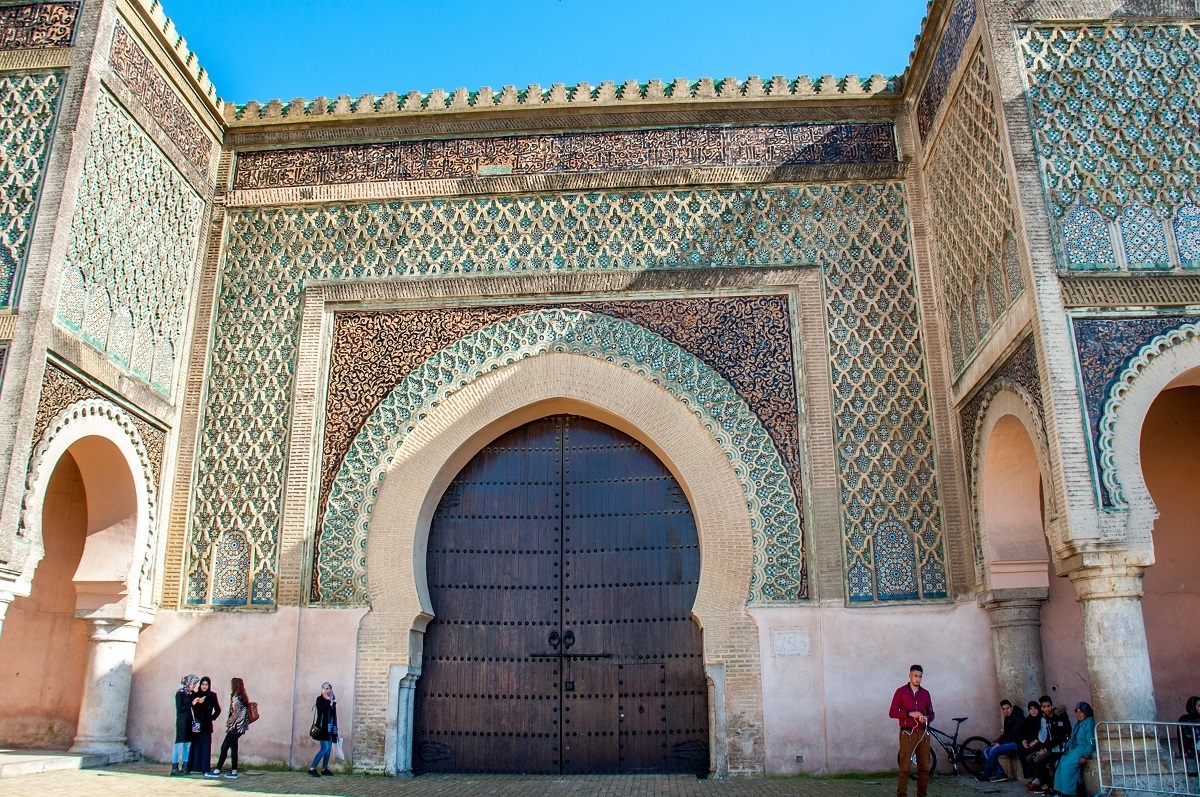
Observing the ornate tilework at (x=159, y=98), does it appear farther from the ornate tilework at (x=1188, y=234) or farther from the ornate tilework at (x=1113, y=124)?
the ornate tilework at (x=1188, y=234)

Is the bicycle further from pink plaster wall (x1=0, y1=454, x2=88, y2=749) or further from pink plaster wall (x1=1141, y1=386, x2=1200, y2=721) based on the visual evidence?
pink plaster wall (x1=0, y1=454, x2=88, y2=749)

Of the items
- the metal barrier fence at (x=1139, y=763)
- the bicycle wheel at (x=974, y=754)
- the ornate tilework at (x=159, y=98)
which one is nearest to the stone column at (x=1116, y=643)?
the metal barrier fence at (x=1139, y=763)

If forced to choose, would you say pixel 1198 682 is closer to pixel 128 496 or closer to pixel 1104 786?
pixel 1104 786

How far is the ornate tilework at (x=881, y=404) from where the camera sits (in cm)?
620

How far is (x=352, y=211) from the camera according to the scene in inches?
283

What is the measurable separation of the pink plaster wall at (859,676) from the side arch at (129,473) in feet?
12.7

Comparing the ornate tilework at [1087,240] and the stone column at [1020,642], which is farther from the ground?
the ornate tilework at [1087,240]

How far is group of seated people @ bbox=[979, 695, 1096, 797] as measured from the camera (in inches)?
192

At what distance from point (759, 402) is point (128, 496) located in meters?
4.06

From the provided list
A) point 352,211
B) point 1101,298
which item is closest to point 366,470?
point 352,211

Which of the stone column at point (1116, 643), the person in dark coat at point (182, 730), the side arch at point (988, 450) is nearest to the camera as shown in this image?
the stone column at point (1116, 643)

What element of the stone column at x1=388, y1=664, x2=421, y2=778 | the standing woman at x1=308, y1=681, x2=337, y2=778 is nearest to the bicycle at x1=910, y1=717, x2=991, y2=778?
the stone column at x1=388, y1=664, x2=421, y2=778

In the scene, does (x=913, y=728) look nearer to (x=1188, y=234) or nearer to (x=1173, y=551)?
(x=1173, y=551)

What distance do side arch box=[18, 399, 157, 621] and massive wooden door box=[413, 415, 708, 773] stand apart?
1796 mm
